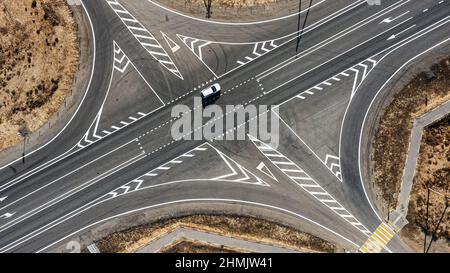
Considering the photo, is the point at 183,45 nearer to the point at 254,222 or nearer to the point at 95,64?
the point at 95,64

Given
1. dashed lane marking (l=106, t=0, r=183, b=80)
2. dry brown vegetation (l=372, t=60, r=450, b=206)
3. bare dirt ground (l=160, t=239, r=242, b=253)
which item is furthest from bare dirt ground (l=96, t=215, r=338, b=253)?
dashed lane marking (l=106, t=0, r=183, b=80)

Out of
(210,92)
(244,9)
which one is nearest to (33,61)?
(210,92)

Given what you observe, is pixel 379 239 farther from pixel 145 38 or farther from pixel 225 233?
pixel 145 38

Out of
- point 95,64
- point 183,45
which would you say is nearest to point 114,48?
point 95,64

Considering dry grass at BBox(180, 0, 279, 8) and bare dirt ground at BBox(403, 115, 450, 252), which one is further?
dry grass at BBox(180, 0, 279, 8)

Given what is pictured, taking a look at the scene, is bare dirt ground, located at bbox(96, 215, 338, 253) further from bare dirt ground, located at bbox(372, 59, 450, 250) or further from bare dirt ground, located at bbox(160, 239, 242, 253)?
bare dirt ground, located at bbox(372, 59, 450, 250)

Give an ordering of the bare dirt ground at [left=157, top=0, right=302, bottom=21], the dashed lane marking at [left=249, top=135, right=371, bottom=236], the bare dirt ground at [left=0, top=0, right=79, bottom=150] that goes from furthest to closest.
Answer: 1. the bare dirt ground at [left=157, top=0, right=302, bottom=21]
2. the bare dirt ground at [left=0, top=0, right=79, bottom=150]
3. the dashed lane marking at [left=249, top=135, right=371, bottom=236]

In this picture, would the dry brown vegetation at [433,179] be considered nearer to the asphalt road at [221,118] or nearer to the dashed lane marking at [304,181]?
the asphalt road at [221,118]

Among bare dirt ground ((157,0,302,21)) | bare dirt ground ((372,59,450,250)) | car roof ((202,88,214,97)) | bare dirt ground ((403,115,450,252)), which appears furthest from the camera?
bare dirt ground ((157,0,302,21))
